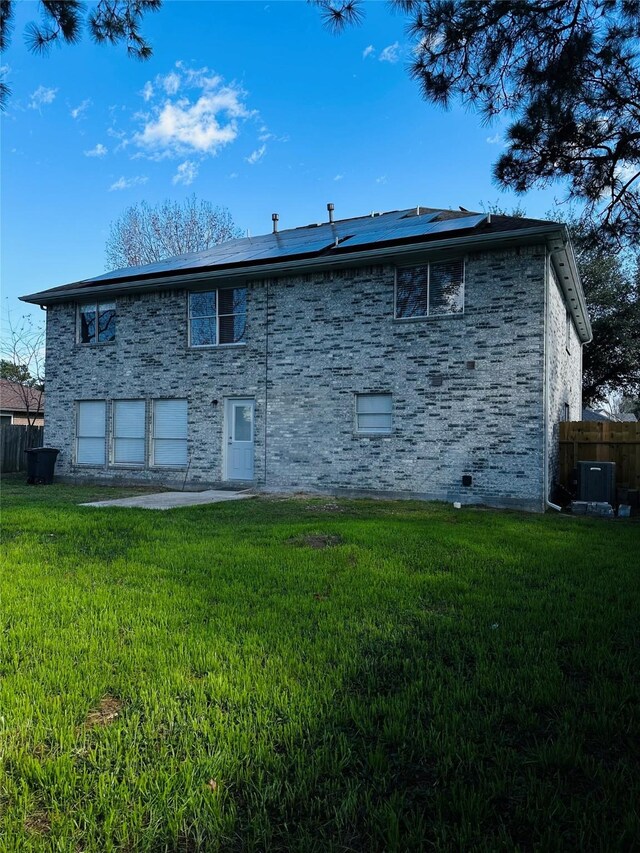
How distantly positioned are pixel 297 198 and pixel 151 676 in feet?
60.9

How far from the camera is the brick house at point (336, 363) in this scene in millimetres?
10945

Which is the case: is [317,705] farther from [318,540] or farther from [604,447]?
[604,447]

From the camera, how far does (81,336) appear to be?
15.8m

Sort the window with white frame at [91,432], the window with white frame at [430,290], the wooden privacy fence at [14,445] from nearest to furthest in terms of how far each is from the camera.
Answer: the window with white frame at [430,290] → the window with white frame at [91,432] → the wooden privacy fence at [14,445]

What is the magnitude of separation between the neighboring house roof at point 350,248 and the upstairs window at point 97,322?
1.30ft

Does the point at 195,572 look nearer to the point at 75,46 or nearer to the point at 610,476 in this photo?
the point at 75,46

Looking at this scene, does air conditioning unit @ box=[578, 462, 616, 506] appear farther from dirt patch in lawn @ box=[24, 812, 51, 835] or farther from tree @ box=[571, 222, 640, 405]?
tree @ box=[571, 222, 640, 405]

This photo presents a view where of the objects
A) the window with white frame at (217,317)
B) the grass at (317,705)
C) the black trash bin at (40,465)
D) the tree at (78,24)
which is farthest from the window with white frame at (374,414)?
the black trash bin at (40,465)

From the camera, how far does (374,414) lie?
12297mm

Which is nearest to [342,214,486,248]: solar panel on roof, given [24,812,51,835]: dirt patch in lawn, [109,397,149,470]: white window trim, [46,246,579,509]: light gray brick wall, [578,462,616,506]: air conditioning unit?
[46,246,579,509]: light gray brick wall

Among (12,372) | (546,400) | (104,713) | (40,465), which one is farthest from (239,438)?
(12,372)

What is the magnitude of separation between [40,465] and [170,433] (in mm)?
3884

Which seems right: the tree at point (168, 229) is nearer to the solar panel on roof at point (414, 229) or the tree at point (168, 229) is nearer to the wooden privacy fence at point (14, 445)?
the wooden privacy fence at point (14, 445)

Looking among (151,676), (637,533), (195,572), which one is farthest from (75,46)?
(637,533)
